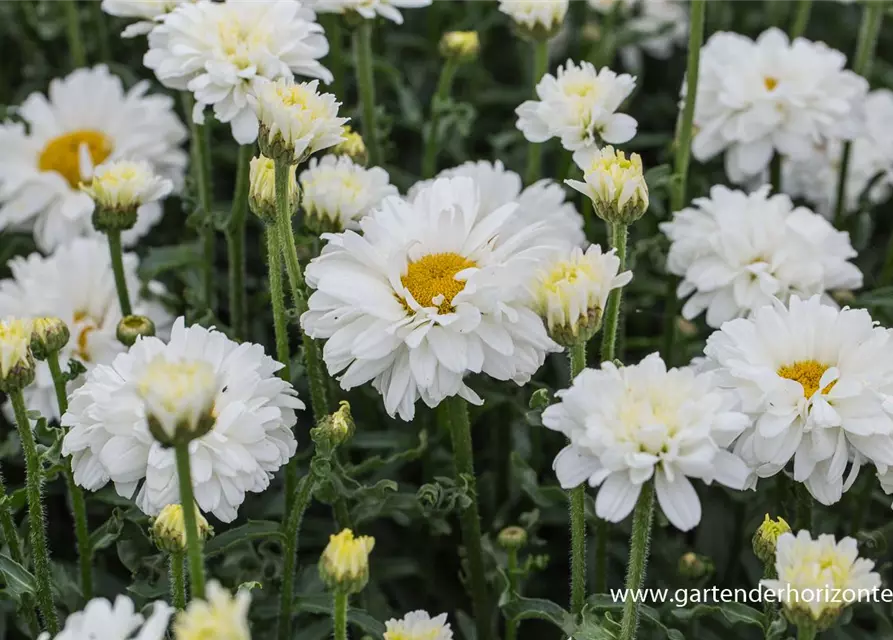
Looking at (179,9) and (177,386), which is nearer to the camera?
(177,386)

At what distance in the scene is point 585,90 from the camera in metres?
1.60

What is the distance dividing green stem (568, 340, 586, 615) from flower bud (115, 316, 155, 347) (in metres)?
0.66

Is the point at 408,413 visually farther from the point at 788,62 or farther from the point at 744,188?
the point at 744,188

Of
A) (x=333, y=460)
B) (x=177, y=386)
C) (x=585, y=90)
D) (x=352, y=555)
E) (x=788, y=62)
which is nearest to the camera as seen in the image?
(x=177, y=386)

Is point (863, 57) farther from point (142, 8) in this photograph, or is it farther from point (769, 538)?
point (142, 8)

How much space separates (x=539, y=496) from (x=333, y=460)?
1.07 ft

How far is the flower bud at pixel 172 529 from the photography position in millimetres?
1235

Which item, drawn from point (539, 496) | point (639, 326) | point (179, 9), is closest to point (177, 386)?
point (539, 496)

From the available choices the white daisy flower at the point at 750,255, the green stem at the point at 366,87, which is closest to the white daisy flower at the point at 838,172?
the white daisy flower at the point at 750,255

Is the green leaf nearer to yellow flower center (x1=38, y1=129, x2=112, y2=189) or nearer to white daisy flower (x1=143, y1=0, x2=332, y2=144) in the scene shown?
white daisy flower (x1=143, y1=0, x2=332, y2=144)

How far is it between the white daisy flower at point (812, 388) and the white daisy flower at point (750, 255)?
0.29m

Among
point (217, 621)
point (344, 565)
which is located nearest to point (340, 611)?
point (344, 565)

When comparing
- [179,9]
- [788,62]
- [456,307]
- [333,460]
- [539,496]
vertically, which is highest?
[179,9]

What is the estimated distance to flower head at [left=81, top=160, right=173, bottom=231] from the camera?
1.65 metres
